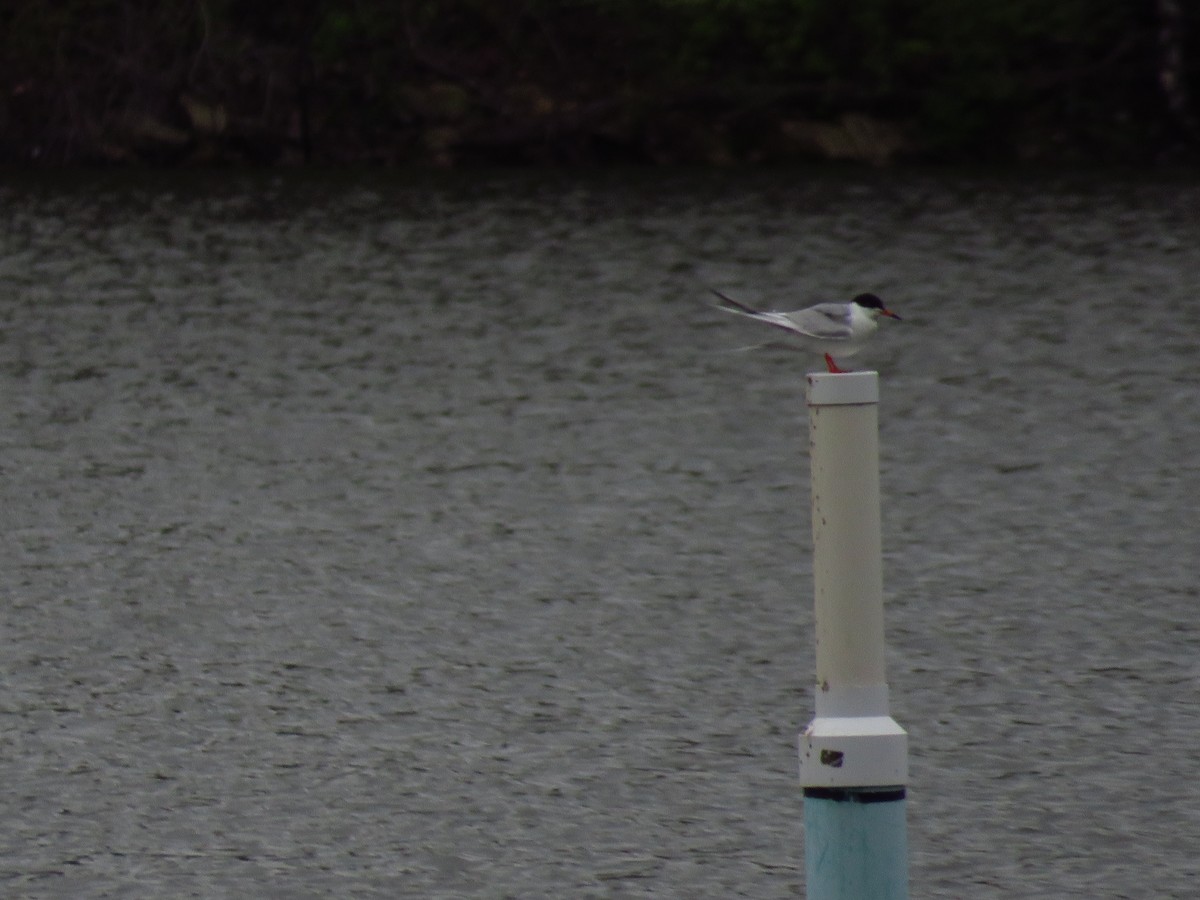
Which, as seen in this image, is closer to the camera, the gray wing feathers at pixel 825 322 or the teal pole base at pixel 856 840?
the teal pole base at pixel 856 840

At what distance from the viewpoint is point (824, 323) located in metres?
5.85

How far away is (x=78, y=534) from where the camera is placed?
12.8 m

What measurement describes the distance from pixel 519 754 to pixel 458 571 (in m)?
3.24

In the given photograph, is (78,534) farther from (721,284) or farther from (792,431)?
(721,284)

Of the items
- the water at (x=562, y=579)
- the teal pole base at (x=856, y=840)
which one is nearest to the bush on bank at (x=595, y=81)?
the water at (x=562, y=579)

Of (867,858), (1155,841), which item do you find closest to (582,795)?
(1155,841)

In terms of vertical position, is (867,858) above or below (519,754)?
above

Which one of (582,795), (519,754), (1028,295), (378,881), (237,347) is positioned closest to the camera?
(378,881)

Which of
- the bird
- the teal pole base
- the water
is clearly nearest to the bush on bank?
the water

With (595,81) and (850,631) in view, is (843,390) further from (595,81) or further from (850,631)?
(595,81)

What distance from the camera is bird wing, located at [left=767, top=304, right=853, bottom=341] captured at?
18.9ft

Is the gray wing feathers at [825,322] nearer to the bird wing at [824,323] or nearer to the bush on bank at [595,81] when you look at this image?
the bird wing at [824,323]

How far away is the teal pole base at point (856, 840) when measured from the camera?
373 centimetres

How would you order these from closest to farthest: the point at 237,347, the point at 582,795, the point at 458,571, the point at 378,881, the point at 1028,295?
the point at 378,881
the point at 582,795
the point at 458,571
the point at 237,347
the point at 1028,295
